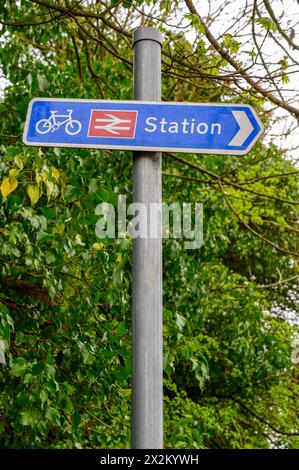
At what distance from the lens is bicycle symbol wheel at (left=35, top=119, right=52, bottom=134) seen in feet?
5.14

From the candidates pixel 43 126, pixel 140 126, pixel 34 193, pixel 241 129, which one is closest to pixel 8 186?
pixel 34 193

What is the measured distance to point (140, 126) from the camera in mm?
1549

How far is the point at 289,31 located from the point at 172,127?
2133 mm

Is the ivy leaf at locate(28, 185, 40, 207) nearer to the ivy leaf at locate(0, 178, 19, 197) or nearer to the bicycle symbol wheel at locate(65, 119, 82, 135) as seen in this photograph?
the ivy leaf at locate(0, 178, 19, 197)

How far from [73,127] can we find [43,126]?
0.23 feet

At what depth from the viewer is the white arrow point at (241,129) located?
1.59 m

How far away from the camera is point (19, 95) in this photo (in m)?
5.38

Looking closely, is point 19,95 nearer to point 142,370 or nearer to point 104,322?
point 104,322

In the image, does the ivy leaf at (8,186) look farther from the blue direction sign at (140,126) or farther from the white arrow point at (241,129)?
the white arrow point at (241,129)

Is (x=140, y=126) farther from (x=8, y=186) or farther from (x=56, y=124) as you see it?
(x=8, y=186)

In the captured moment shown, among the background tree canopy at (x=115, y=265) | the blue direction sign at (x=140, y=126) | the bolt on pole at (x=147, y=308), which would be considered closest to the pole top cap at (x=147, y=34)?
the bolt on pole at (x=147, y=308)

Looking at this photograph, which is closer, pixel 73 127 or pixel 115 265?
pixel 73 127

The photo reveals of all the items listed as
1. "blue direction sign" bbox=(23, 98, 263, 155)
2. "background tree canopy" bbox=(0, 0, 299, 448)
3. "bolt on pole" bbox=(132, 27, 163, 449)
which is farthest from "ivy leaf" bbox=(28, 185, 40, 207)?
"bolt on pole" bbox=(132, 27, 163, 449)

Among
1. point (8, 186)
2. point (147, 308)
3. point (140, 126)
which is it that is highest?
point (8, 186)
